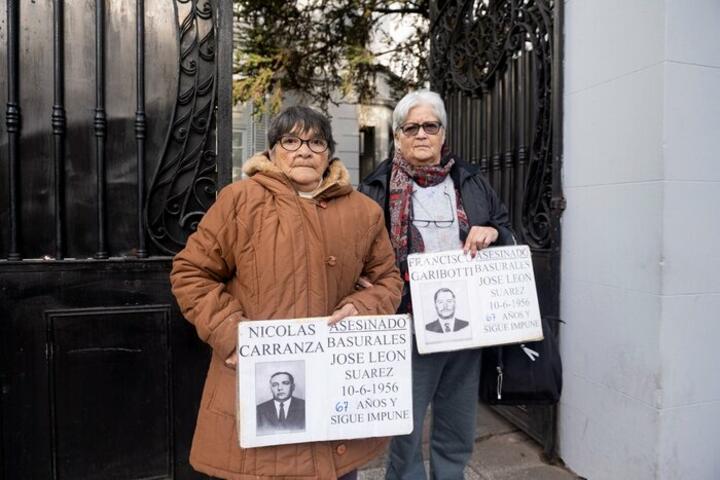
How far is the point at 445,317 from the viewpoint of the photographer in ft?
6.72

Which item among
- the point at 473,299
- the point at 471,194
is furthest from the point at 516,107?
the point at 473,299

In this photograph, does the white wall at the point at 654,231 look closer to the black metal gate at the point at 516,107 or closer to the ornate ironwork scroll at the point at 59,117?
the black metal gate at the point at 516,107

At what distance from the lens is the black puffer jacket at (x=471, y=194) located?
2.21 m

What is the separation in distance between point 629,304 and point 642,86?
3.55 feet

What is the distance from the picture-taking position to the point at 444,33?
4.50 meters

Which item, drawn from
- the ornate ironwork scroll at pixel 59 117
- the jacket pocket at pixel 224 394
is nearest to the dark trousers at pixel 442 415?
the jacket pocket at pixel 224 394

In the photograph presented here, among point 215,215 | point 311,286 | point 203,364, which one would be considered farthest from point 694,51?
point 203,364

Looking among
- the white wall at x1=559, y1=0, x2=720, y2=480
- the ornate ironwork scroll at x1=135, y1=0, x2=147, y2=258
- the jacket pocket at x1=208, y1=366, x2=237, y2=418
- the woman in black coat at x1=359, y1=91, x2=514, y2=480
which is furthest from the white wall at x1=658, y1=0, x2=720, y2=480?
the ornate ironwork scroll at x1=135, y1=0, x2=147, y2=258

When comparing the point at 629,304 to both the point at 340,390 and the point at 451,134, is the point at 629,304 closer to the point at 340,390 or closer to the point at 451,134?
the point at 340,390

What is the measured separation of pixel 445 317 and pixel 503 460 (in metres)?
1.78

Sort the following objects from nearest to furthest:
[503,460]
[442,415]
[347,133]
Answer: [442,415]
[503,460]
[347,133]

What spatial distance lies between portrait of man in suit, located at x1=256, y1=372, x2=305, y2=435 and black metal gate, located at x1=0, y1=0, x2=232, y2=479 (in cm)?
122

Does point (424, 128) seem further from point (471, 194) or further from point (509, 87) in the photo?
point (509, 87)

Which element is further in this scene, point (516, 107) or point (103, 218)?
point (516, 107)
